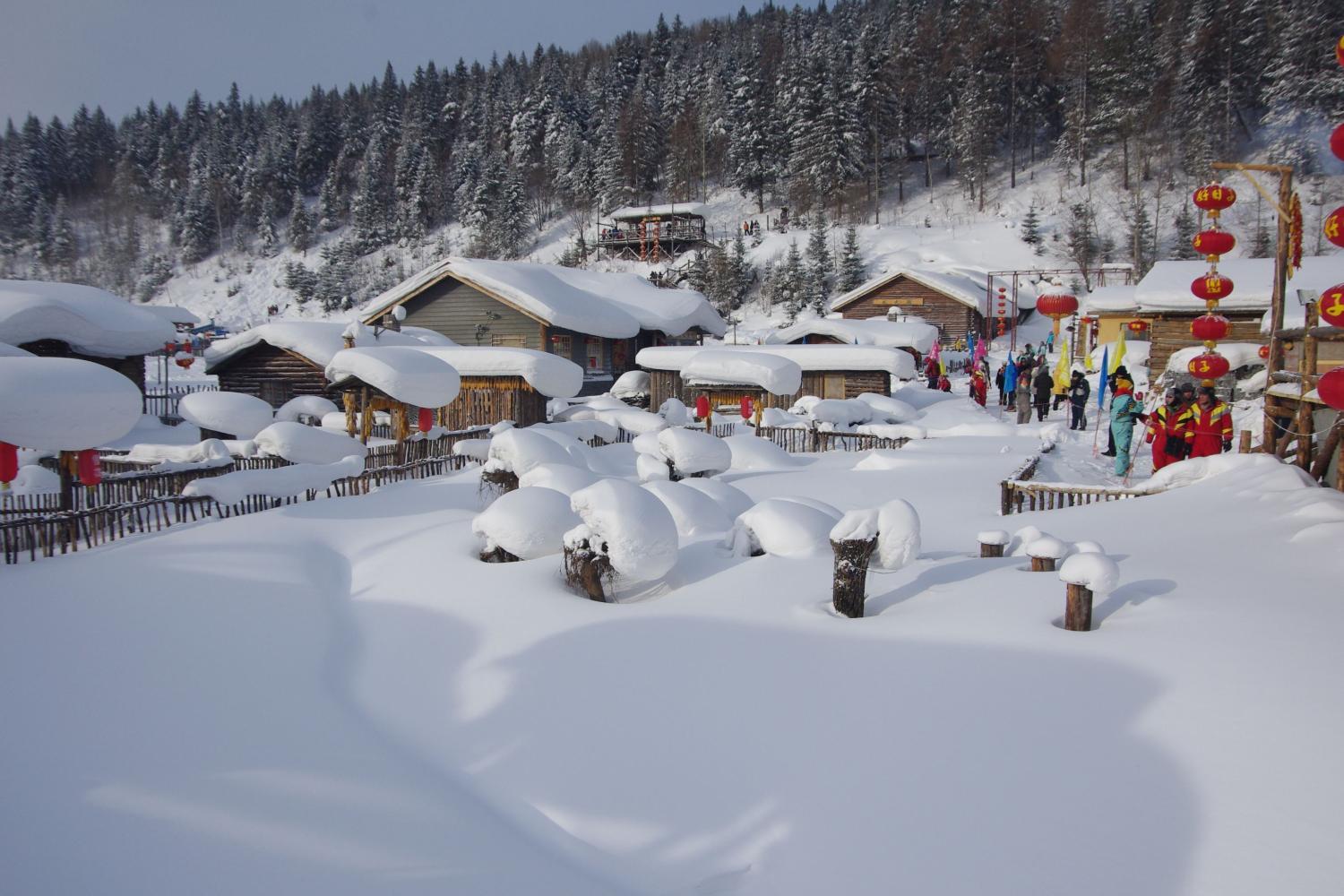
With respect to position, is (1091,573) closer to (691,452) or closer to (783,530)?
(783,530)

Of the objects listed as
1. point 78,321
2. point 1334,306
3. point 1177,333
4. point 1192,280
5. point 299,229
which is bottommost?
point 1334,306

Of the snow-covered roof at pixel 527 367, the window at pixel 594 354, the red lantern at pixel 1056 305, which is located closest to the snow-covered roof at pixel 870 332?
the window at pixel 594 354

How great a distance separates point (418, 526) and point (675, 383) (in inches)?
652

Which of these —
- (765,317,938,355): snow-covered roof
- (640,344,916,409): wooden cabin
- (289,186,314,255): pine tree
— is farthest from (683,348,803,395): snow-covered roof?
(289,186,314,255): pine tree

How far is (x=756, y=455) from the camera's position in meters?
15.2

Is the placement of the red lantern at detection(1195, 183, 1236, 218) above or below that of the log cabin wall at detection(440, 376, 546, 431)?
above

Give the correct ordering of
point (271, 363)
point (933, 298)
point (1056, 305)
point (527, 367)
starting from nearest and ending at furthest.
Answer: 1. point (1056, 305)
2. point (527, 367)
3. point (271, 363)
4. point (933, 298)

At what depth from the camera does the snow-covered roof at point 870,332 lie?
30769mm

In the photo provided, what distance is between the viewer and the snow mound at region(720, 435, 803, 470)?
15023 millimetres

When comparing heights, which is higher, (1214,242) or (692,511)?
(1214,242)

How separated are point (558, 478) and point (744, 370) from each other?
44.8 ft

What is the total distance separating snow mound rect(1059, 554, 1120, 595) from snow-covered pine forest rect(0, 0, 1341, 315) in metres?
42.5

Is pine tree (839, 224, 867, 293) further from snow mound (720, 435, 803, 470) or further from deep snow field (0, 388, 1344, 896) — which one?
deep snow field (0, 388, 1344, 896)

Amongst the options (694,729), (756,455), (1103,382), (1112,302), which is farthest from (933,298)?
(694,729)
